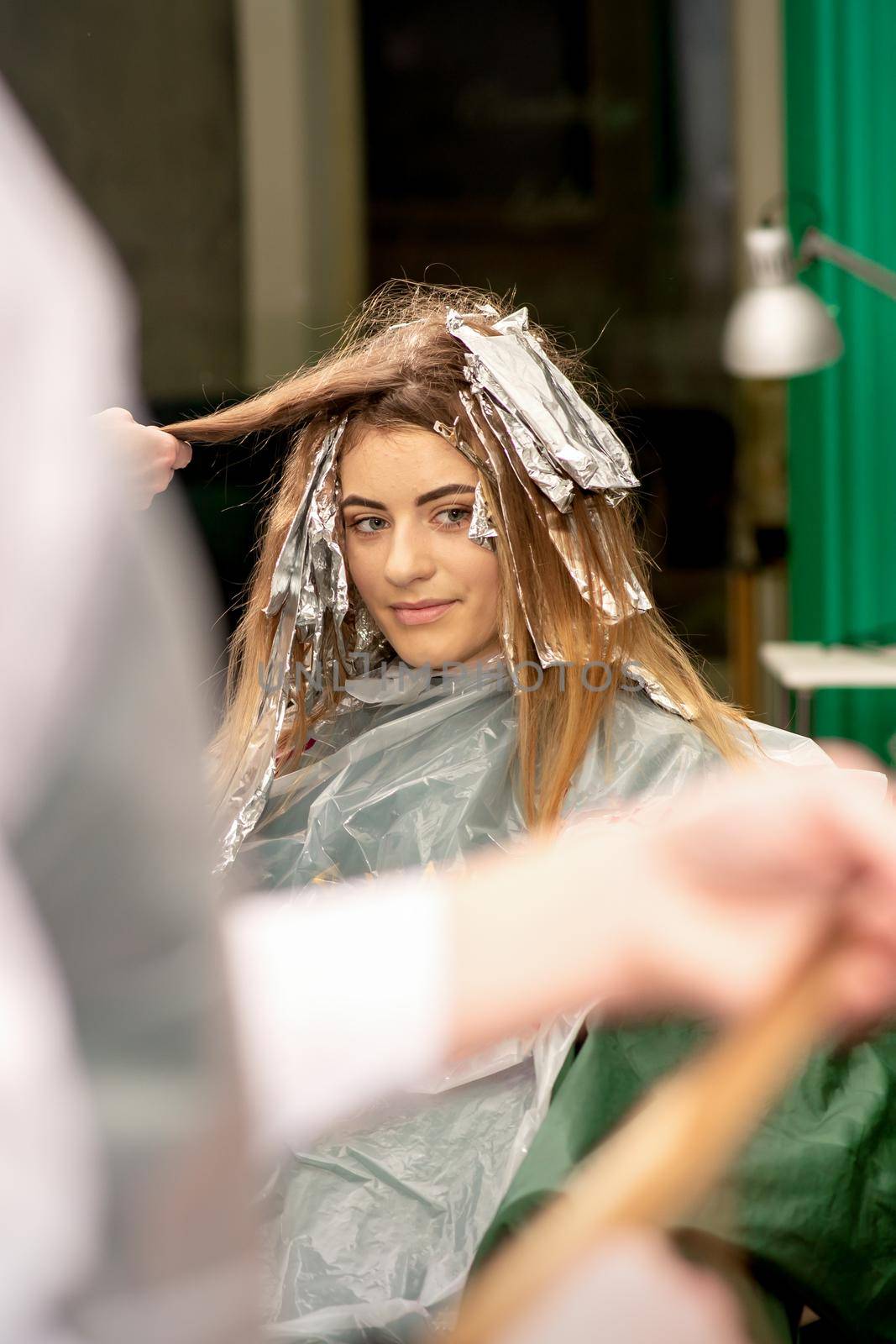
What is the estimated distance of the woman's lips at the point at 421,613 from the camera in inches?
38.6

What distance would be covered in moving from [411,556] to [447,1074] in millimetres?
364

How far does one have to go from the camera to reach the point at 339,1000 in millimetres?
386

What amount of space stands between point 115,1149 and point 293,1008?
115 millimetres

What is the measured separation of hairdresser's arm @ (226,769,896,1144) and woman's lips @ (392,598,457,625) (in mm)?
580

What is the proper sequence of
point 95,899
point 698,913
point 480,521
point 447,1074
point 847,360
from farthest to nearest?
→ point 847,360 → point 480,521 → point 447,1074 → point 698,913 → point 95,899

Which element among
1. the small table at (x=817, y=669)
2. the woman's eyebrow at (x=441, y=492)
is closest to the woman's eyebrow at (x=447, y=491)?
the woman's eyebrow at (x=441, y=492)

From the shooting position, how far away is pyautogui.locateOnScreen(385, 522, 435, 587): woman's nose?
37.6 inches

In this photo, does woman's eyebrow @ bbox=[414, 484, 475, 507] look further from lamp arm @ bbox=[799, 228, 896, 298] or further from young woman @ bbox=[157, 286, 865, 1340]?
lamp arm @ bbox=[799, 228, 896, 298]

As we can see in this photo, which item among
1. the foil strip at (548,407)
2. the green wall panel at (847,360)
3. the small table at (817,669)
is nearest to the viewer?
the foil strip at (548,407)

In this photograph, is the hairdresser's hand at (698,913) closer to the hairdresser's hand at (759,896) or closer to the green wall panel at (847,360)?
the hairdresser's hand at (759,896)

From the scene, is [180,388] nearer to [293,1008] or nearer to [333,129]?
[333,129]

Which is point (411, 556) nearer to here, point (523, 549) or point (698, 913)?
point (523, 549)

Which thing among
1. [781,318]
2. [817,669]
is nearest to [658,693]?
[817,669]

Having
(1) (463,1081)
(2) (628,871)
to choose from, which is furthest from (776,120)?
(2) (628,871)
